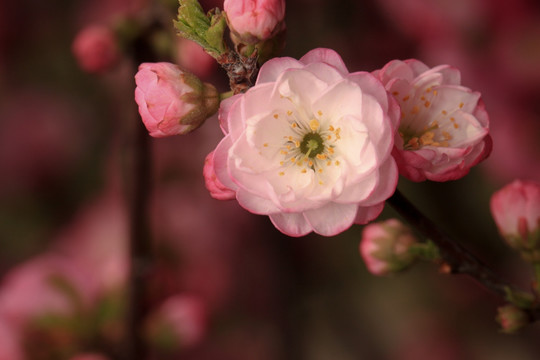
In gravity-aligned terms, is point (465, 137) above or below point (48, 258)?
above

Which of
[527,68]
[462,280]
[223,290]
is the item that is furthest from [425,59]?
[223,290]

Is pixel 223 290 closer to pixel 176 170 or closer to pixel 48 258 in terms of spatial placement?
pixel 176 170

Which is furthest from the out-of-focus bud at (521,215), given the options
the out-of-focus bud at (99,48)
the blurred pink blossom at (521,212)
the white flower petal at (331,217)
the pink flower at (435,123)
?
the out-of-focus bud at (99,48)

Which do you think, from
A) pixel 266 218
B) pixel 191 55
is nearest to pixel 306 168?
pixel 191 55

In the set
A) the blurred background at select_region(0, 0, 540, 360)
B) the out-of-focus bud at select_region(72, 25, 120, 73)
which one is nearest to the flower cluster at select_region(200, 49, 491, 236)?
the out-of-focus bud at select_region(72, 25, 120, 73)

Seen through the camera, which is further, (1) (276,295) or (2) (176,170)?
(2) (176,170)

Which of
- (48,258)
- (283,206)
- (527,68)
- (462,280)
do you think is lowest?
(462,280)
